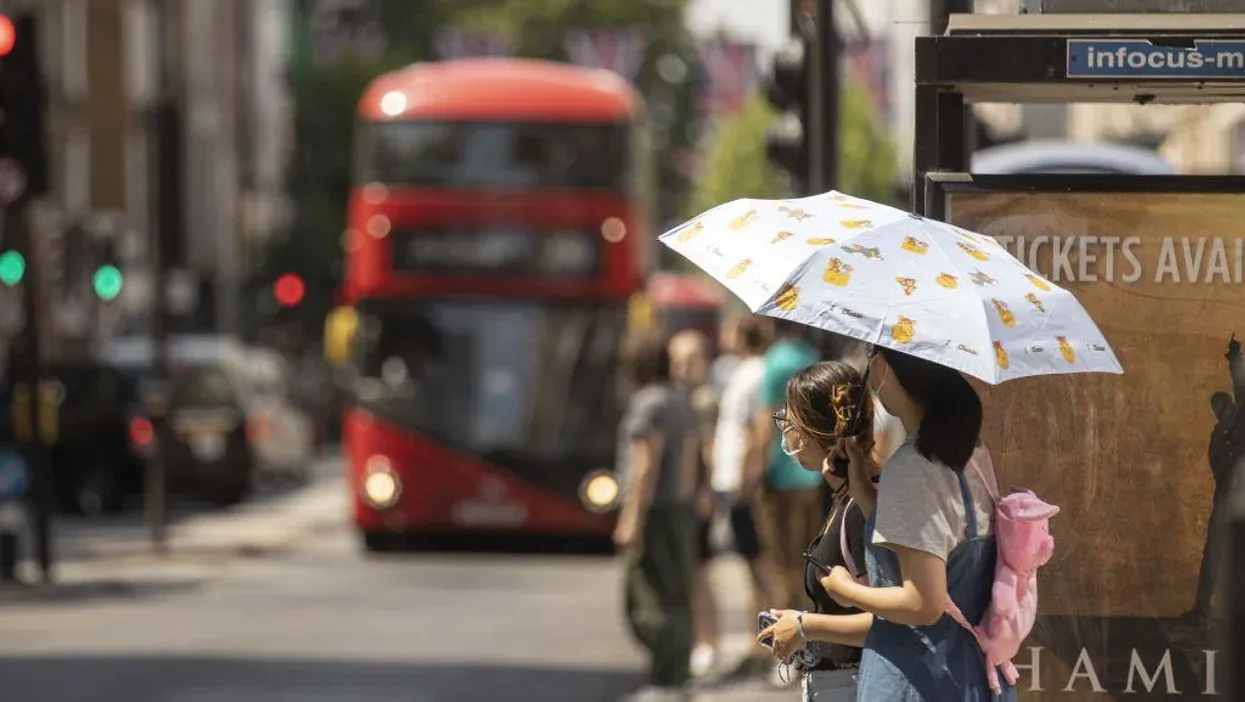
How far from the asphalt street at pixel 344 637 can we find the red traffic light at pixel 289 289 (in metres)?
17.9

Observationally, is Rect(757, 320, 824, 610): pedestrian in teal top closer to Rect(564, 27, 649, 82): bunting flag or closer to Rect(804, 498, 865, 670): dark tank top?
Rect(804, 498, 865, 670): dark tank top

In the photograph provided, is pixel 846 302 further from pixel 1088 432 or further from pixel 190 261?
pixel 190 261

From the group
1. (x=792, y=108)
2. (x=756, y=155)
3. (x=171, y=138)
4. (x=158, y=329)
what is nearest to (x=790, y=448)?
(x=792, y=108)

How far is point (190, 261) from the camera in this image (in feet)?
217

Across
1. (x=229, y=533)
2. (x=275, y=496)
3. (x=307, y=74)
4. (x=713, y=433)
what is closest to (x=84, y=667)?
(x=713, y=433)

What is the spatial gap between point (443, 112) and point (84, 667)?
10.4 metres

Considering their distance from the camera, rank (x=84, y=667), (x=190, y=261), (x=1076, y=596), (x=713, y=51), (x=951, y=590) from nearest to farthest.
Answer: (x=951, y=590)
(x=1076, y=596)
(x=84, y=667)
(x=713, y=51)
(x=190, y=261)

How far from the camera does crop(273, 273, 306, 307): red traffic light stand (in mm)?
41625

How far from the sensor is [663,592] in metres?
13.3

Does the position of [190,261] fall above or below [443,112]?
below

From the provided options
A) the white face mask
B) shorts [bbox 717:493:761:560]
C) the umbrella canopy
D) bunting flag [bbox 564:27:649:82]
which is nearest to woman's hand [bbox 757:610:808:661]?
the white face mask

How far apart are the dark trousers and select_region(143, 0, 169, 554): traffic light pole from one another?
11.8m

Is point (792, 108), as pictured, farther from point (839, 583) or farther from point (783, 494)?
point (839, 583)

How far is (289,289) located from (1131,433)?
3642 cm
